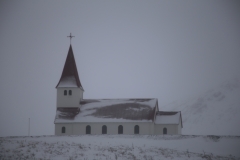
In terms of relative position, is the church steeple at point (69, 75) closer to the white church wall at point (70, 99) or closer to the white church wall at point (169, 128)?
the white church wall at point (70, 99)

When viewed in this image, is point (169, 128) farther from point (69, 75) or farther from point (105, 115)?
point (69, 75)

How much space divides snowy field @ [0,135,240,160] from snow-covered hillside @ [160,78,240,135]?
7603cm

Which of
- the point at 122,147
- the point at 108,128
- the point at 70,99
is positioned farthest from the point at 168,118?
the point at 122,147

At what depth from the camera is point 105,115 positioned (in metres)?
74.2

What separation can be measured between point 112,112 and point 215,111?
265 feet

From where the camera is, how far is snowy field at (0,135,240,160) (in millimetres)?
44375

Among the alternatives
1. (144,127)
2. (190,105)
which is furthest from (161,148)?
(190,105)

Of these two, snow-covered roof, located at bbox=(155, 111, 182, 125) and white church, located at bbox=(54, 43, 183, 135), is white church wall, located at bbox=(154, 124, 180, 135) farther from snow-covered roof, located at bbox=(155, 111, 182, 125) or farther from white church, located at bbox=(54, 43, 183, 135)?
snow-covered roof, located at bbox=(155, 111, 182, 125)

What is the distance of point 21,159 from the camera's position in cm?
4175

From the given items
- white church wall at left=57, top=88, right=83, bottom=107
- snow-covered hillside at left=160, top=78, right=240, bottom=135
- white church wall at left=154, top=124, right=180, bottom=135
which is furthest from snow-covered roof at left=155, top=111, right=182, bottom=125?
snow-covered hillside at left=160, top=78, right=240, bottom=135

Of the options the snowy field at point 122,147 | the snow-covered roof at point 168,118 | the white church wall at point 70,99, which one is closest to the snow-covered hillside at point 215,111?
the snow-covered roof at point 168,118

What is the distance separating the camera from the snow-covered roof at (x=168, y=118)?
7268 cm

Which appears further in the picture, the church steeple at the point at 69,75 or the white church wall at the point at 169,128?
the church steeple at the point at 69,75

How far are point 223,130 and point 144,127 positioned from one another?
214 feet
